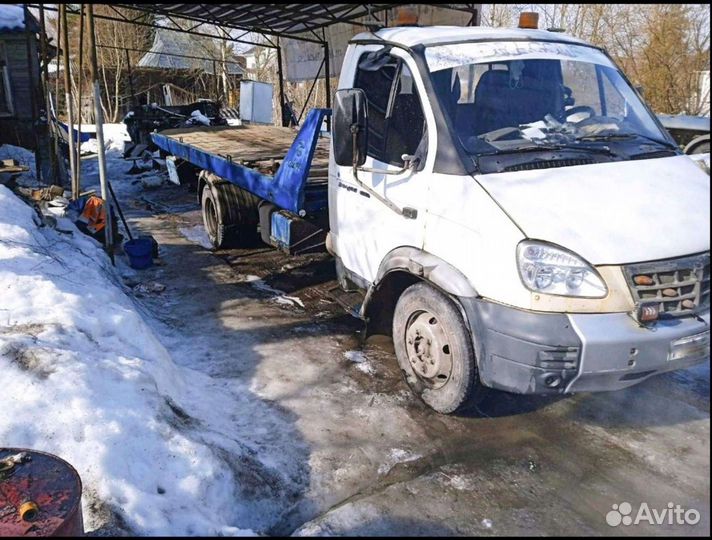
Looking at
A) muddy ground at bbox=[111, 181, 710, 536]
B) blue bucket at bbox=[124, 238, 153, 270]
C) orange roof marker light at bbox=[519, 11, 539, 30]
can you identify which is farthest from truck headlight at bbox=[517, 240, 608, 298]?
blue bucket at bbox=[124, 238, 153, 270]

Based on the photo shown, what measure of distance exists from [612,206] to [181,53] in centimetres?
3868

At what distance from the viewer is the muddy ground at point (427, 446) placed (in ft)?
9.69

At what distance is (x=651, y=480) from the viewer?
10.6ft

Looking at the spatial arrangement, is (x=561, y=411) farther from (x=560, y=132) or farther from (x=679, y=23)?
(x=679, y=23)

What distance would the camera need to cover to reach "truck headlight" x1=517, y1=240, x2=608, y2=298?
2.97m

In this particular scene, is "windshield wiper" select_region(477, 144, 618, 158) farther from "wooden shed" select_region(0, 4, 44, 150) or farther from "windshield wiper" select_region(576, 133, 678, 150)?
"wooden shed" select_region(0, 4, 44, 150)

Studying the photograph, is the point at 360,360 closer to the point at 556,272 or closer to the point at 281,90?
the point at 556,272

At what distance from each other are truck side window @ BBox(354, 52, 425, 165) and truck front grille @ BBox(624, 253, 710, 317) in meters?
1.72

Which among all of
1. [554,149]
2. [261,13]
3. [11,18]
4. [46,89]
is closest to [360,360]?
[554,149]

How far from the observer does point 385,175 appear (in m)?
4.16

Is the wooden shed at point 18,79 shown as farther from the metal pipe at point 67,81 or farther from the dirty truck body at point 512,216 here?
the dirty truck body at point 512,216

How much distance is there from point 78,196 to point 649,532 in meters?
9.25

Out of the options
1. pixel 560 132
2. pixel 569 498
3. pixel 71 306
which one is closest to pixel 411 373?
pixel 569 498

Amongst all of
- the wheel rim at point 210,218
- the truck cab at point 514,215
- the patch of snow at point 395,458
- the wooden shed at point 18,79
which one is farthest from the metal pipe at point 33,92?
the patch of snow at point 395,458
